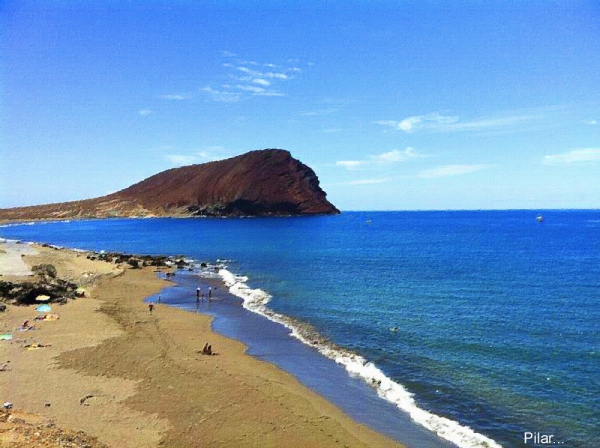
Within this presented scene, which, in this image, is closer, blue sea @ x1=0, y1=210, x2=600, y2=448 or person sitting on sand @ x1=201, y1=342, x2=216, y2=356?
blue sea @ x1=0, y1=210, x2=600, y2=448

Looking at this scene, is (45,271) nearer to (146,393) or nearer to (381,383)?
(146,393)

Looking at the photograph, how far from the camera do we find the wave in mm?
14328

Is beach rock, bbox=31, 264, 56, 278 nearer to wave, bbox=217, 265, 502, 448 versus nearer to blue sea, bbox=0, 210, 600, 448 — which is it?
blue sea, bbox=0, 210, 600, 448

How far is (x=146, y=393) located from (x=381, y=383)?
31.7 feet

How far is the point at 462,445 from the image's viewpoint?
13.9 metres

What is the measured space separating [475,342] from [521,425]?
Result: 8906mm

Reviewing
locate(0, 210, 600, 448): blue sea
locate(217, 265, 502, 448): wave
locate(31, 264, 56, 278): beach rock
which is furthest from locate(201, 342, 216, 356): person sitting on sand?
locate(31, 264, 56, 278): beach rock

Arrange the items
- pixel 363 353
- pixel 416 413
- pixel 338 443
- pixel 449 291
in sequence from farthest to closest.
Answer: pixel 449 291 → pixel 363 353 → pixel 416 413 → pixel 338 443

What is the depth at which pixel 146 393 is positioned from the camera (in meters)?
15.9

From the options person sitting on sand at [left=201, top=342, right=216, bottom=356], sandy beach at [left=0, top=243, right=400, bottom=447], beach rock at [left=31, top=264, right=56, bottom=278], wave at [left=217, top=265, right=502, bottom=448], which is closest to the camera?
A: sandy beach at [left=0, top=243, right=400, bottom=447]

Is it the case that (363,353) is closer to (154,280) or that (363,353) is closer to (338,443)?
(338,443)

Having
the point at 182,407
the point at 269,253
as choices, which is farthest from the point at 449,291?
the point at 269,253

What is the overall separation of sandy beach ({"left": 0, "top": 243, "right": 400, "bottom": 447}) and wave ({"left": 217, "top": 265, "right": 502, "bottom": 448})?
7.44 feet

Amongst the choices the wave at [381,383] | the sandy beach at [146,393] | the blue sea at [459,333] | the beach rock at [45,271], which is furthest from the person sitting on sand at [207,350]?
the beach rock at [45,271]
